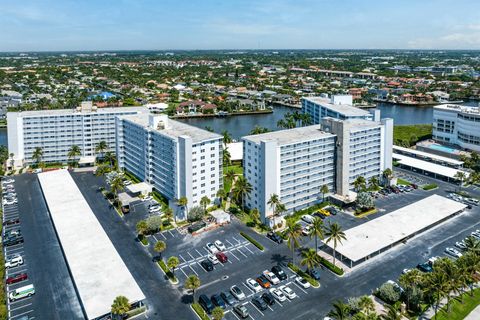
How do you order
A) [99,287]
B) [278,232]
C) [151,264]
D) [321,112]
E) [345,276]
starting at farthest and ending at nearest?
[321,112], [278,232], [151,264], [345,276], [99,287]

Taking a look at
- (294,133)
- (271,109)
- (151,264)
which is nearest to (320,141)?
(294,133)

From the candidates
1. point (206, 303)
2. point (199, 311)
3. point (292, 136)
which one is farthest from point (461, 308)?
point (292, 136)

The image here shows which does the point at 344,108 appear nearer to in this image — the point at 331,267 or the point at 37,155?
the point at 331,267

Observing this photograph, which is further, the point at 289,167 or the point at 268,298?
the point at 289,167

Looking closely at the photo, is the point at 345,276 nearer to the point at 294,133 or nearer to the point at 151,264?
the point at 151,264

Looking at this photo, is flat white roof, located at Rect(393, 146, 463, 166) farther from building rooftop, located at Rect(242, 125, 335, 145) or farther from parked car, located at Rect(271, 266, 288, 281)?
parked car, located at Rect(271, 266, 288, 281)

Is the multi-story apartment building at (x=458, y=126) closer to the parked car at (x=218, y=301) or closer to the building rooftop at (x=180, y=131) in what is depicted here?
the building rooftop at (x=180, y=131)
